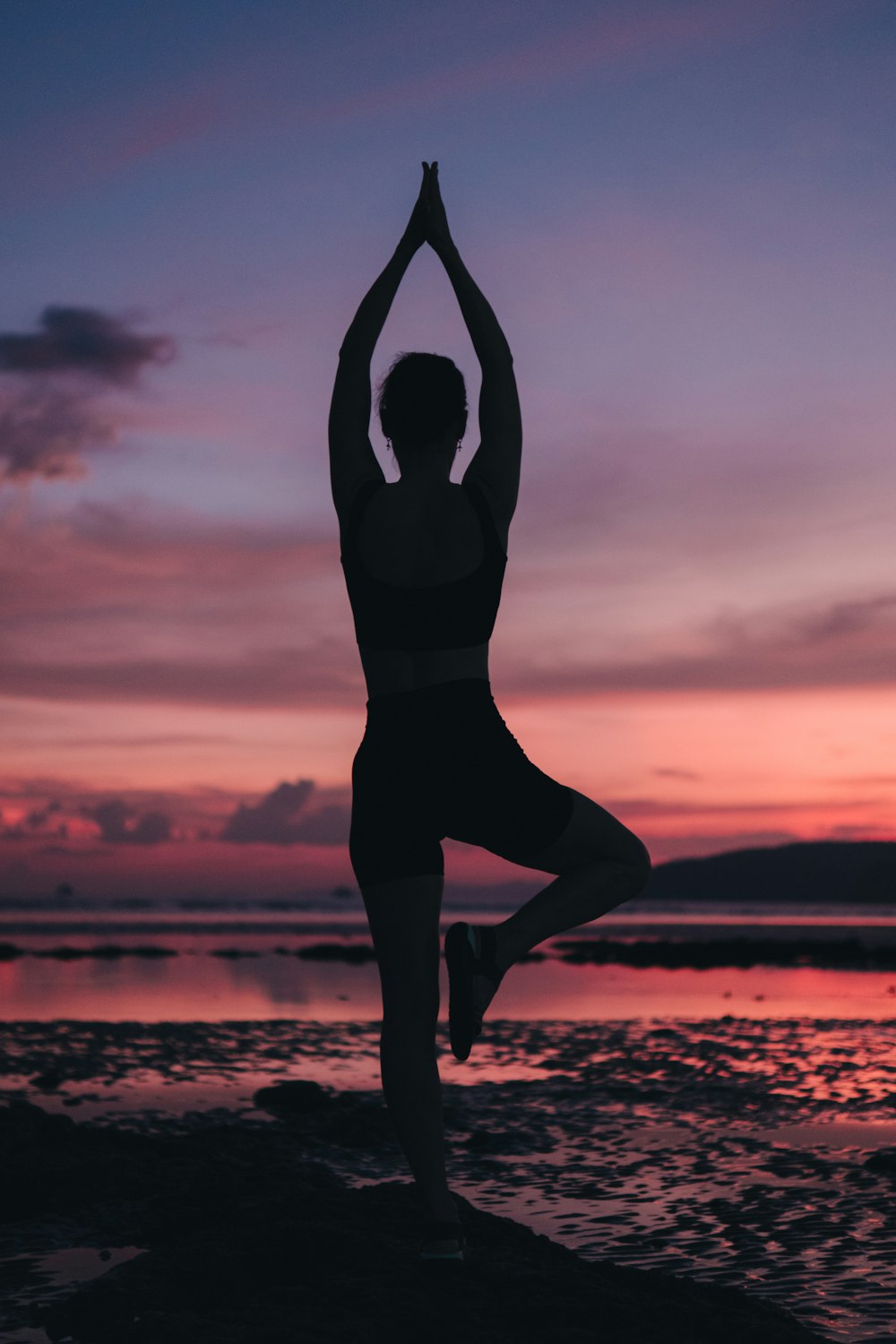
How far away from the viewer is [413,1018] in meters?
4.41

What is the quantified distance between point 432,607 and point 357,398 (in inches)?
34.2

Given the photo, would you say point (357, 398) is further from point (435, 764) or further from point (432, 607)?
point (435, 764)

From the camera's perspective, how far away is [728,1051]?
45.6ft

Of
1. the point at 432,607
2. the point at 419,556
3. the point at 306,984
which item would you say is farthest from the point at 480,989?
the point at 306,984

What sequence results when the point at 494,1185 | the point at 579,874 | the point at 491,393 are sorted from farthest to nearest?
the point at 494,1185, the point at 491,393, the point at 579,874

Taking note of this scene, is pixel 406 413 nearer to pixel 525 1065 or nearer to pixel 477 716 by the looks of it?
pixel 477 716

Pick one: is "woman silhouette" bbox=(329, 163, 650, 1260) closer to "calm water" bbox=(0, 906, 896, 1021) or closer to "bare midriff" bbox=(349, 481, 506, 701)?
"bare midriff" bbox=(349, 481, 506, 701)

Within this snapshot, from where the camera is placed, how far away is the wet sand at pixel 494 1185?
455 cm

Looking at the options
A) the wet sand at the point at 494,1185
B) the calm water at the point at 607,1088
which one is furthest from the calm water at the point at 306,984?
the wet sand at the point at 494,1185

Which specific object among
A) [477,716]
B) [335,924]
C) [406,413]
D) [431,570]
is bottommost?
[335,924]

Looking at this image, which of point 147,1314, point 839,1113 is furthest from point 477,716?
point 839,1113

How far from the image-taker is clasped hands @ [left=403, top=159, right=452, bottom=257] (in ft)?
16.0

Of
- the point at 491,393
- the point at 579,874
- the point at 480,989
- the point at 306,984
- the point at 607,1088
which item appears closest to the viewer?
the point at 480,989

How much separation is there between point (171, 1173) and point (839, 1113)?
17.1 feet
